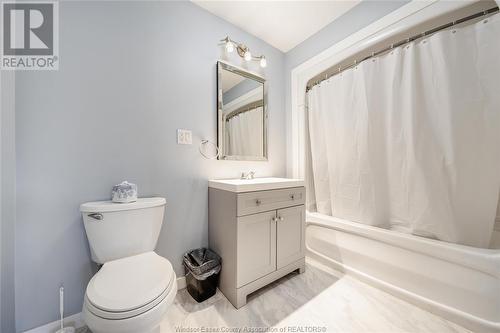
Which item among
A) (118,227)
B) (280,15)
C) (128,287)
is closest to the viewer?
(128,287)

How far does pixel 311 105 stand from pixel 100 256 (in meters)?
2.10

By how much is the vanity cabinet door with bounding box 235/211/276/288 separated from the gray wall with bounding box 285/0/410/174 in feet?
3.22

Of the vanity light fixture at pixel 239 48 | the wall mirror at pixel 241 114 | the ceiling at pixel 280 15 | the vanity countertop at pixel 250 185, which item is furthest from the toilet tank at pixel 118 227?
the ceiling at pixel 280 15

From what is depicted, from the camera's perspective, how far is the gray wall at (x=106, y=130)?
98 centimetres

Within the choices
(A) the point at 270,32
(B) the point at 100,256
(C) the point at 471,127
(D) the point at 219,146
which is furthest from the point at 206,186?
(C) the point at 471,127

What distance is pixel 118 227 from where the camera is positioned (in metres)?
1.04

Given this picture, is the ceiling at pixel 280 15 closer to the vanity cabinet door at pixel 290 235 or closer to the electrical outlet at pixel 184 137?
the electrical outlet at pixel 184 137

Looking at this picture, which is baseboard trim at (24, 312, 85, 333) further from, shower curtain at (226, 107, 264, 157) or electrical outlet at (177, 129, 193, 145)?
shower curtain at (226, 107, 264, 157)

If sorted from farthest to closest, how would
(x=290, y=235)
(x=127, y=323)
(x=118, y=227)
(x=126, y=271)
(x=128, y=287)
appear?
(x=290, y=235) → (x=118, y=227) → (x=126, y=271) → (x=128, y=287) → (x=127, y=323)

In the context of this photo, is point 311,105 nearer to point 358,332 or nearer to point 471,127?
point 471,127

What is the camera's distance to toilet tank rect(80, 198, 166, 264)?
101 centimetres

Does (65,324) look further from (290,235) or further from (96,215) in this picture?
(290,235)

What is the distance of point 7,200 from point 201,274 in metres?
1.09

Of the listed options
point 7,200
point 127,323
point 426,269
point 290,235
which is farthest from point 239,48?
point 426,269
